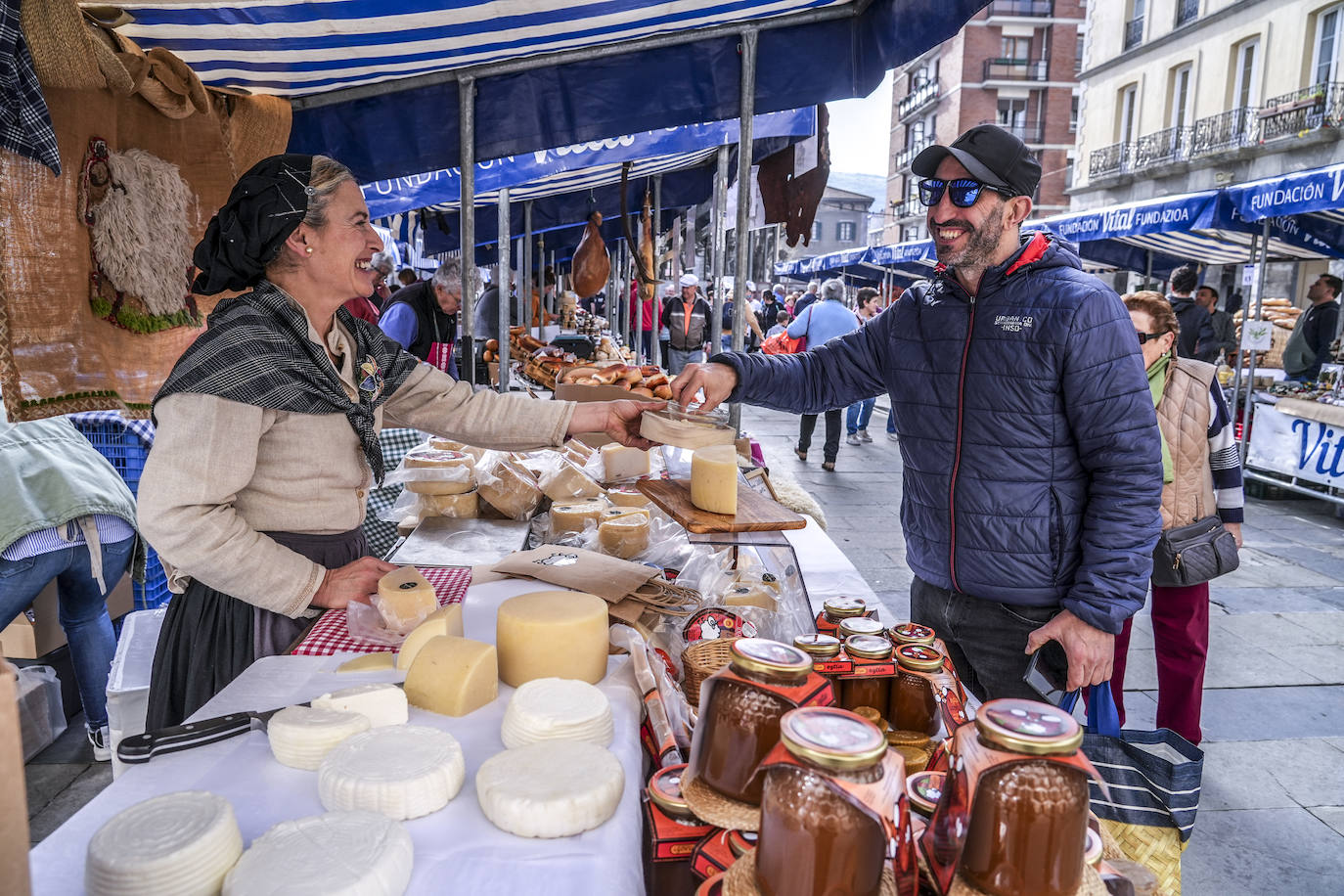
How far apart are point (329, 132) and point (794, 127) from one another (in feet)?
7.83

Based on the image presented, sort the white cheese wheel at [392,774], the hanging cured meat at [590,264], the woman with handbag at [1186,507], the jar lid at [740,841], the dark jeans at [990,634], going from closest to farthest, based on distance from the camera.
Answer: the jar lid at [740,841]
the white cheese wheel at [392,774]
the dark jeans at [990,634]
the woman with handbag at [1186,507]
the hanging cured meat at [590,264]

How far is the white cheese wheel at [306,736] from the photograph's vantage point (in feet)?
4.38

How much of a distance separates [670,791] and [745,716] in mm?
240

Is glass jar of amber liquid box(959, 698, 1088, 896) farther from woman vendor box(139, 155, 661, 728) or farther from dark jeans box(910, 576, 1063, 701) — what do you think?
woman vendor box(139, 155, 661, 728)

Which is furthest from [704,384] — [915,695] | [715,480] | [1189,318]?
[1189,318]

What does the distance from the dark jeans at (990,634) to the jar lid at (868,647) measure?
3.04ft

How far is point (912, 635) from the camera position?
1629mm

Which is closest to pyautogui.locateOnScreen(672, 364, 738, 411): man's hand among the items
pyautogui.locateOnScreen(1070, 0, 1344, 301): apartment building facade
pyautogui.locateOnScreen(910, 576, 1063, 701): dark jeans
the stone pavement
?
pyautogui.locateOnScreen(910, 576, 1063, 701): dark jeans

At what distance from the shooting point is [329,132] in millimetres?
3209

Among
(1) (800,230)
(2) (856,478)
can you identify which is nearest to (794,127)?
(1) (800,230)

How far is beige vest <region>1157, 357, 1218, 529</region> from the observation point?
3.51m

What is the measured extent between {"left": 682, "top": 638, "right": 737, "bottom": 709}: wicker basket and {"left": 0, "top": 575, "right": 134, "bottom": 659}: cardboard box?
11.9ft

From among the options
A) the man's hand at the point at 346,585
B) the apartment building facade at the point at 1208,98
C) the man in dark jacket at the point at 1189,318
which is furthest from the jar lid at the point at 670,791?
the apartment building facade at the point at 1208,98

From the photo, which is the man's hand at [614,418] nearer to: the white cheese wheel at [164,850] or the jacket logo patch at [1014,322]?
the jacket logo patch at [1014,322]
